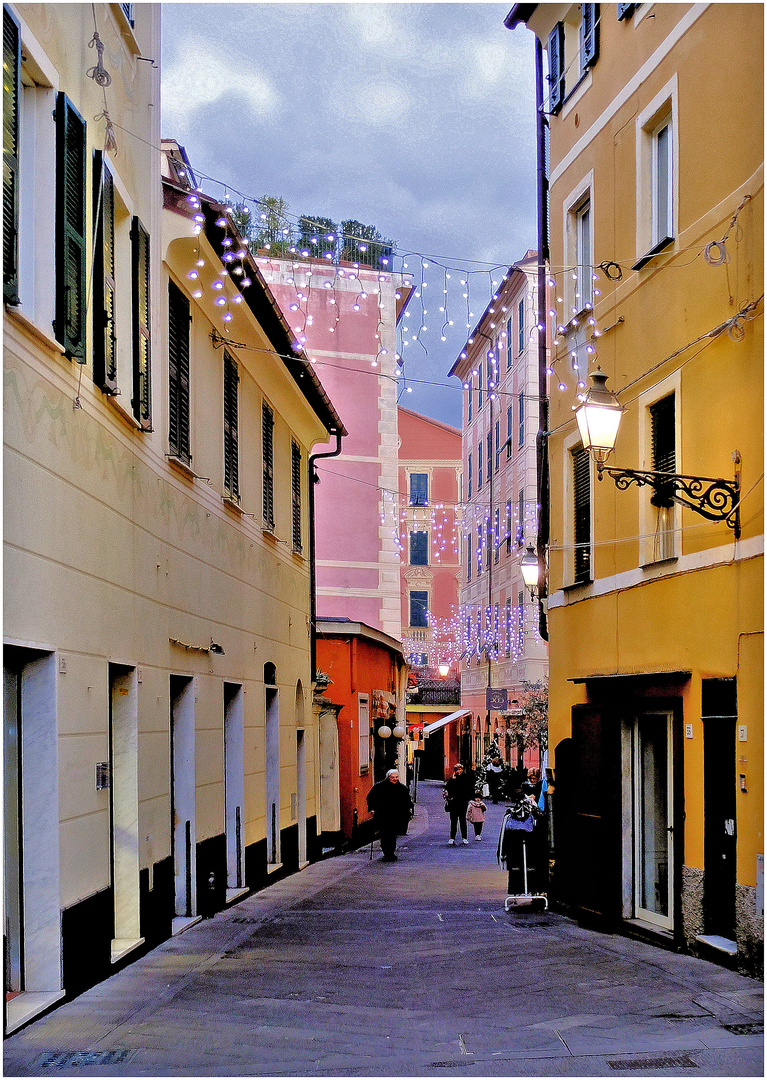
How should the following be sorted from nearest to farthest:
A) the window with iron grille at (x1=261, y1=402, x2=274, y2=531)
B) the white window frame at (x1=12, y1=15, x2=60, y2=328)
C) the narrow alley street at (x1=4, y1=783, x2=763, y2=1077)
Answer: the narrow alley street at (x1=4, y1=783, x2=763, y2=1077) < the white window frame at (x1=12, y1=15, x2=60, y2=328) < the window with iron grille at (x1=261, y1=402, x2=274, y2=531)

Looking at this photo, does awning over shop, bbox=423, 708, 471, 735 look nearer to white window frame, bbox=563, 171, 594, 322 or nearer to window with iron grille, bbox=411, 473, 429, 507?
window with iron grille, bbox=411, 473, 429, 507

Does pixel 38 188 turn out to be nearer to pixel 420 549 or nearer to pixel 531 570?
pixel 531 570

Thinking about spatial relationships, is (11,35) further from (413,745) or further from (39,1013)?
(413,745)

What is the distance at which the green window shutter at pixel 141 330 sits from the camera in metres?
10.2

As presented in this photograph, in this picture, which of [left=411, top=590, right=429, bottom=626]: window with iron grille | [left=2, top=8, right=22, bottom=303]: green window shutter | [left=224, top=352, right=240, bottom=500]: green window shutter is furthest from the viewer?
[left=411, top=590, right=429, bottom=626]: window with iron grille

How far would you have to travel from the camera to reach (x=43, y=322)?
7.74m

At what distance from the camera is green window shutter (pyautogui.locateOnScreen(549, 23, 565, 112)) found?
48.7ft

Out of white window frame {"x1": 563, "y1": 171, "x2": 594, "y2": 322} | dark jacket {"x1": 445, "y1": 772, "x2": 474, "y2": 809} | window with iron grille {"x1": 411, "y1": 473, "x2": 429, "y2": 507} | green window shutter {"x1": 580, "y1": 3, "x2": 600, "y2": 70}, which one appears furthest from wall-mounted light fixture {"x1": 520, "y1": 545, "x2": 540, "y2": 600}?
window with iron grille {"x1": 411, "y1": 473, "x2": 429, "y2": 507}

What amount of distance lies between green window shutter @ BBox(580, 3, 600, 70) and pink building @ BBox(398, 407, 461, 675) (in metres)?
43.8

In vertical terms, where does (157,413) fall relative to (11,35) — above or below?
below

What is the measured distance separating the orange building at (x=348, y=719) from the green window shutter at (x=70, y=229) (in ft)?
45.8

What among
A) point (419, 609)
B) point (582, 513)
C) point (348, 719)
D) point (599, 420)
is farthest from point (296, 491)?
point (419, 609)

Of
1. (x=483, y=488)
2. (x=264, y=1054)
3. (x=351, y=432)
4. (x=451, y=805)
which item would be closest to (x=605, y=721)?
(x=264, y=1054)

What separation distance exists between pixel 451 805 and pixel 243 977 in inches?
624
